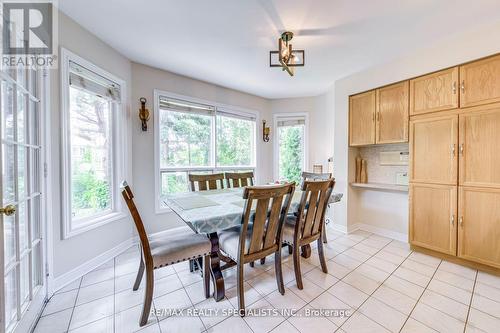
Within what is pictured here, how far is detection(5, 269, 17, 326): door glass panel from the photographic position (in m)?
1.18

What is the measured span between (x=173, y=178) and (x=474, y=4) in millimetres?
3799

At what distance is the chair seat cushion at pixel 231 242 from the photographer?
5.32 ft

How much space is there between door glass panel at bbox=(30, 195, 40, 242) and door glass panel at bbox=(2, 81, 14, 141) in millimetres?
586

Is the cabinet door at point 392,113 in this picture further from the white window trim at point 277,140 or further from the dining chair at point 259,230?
the dining chair at point 259,230

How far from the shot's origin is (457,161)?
7.11 feet

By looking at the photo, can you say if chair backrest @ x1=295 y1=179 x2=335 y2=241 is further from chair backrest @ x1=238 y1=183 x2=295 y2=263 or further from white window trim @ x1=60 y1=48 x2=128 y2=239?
white window trim @ x1=60 y1=48 x2=128 y2=239

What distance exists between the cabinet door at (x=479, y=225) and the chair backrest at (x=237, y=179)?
2510 mm

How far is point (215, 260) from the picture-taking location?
1728 millimetres

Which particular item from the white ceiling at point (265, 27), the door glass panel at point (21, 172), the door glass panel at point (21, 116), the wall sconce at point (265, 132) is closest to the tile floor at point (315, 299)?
the door glass panel at point (21, 172)

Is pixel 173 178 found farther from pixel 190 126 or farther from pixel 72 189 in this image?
pixel 72 189

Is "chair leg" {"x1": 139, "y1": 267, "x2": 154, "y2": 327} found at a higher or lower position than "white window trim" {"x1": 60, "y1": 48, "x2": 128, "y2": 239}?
lower

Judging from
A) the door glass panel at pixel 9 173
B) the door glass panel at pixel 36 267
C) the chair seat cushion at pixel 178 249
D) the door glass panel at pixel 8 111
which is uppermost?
the door glass panel at pixel 8 111

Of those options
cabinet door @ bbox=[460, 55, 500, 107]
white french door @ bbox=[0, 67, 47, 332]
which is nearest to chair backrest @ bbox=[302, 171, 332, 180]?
cabinet door @ bbox=[460, 55, 500, 107]

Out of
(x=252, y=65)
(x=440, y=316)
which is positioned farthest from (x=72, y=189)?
(x=440, y=316)
